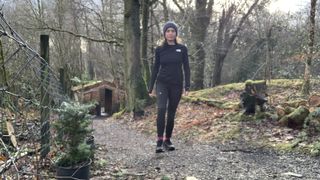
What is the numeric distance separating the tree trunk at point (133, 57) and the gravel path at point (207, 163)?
13.5 feet

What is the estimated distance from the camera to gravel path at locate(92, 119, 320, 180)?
4219 mm

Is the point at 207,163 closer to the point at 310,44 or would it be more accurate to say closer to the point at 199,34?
the point at 310,44

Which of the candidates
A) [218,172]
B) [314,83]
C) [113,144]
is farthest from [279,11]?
[218,172]

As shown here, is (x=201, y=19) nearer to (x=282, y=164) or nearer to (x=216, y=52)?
(x=216, y=52)

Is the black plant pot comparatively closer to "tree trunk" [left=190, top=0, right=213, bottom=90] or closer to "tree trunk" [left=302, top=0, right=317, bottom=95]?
"tree trunk" [left=302, top=0, right=317, bottom=95]

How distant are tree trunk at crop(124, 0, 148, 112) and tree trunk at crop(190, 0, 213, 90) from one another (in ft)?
24.2

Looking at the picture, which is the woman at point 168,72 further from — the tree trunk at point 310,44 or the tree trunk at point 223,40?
the tree trunk at point 223,40

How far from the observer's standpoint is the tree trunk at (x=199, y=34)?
57.7ft

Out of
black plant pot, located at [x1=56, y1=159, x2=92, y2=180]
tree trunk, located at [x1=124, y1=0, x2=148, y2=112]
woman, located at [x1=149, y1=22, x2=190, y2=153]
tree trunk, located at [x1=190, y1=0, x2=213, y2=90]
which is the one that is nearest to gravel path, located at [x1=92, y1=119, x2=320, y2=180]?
woman, located at [x1=149, y1=22, x2=190, y2=153]

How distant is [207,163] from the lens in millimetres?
4750

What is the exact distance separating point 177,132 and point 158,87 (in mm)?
2369

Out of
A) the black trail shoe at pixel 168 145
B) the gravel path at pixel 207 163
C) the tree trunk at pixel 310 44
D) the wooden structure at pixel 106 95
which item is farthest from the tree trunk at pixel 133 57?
the wooden structure at pixel 106 95

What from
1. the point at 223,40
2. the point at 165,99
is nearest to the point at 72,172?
the point at 165,99

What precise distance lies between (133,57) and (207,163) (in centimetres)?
564
